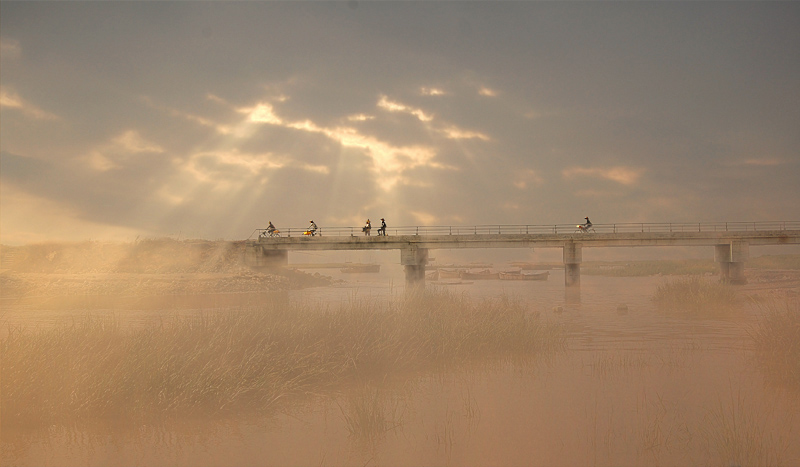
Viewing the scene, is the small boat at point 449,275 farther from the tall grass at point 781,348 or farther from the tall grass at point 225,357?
the tall grass at point 781,348

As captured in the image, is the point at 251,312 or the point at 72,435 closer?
the point at 72,435

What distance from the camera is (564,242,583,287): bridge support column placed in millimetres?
39156

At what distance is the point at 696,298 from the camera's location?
2612 centimetres

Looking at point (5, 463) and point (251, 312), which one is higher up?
point (251, 312)

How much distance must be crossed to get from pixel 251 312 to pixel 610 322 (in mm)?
15882

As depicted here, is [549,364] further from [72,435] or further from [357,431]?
[72,435]

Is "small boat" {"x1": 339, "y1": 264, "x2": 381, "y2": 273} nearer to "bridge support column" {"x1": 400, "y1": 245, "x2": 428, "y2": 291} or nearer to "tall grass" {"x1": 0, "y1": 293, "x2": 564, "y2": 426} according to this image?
"bridge support column" {"x1": 400, "y1": 245, "x2": 428, "y2": 291}

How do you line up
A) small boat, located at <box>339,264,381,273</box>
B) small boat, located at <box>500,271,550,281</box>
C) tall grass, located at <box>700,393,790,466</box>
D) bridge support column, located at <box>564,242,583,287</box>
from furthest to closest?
small boat, located at <box>339,264,381,273</box> < small boat, located at <box>500,271,550,281</box> < bridge support column, located at <box>564,242,583,287</box> < tall grass, located at <box>700,393,790,466</box>

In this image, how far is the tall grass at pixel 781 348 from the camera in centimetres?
1017

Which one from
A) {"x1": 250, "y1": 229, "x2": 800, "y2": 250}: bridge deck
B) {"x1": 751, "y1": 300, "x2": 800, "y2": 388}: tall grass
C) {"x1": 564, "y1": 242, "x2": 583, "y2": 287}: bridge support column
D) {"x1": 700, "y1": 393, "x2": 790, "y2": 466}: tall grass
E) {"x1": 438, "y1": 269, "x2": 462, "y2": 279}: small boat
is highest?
{"x1": 250, "y1": 229, "x2": 800, "y2": 250}: bridge deck

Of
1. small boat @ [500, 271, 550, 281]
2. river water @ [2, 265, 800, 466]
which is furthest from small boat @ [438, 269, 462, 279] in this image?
river water @ [2, 265, 800, 466]

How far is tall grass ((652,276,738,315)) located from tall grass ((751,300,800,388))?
12.6 meters

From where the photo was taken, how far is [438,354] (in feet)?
42.4

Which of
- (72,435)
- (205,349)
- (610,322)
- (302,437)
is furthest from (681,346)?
(72,435)
